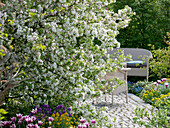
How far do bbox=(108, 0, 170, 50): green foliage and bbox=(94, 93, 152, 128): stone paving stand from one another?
5637mm

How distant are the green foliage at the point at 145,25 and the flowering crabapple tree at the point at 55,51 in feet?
30.0

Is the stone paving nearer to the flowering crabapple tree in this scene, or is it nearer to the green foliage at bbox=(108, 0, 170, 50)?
the flowering crabapple tree

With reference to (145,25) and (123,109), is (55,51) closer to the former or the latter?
(123,109)

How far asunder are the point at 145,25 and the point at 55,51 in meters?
10.4

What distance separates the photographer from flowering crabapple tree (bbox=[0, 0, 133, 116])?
369 cm

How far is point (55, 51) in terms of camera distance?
12.2ft

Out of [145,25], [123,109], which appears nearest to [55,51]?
[123,109]

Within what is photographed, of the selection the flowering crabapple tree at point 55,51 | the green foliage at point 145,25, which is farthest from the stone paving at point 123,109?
the green foliage at point 145,25

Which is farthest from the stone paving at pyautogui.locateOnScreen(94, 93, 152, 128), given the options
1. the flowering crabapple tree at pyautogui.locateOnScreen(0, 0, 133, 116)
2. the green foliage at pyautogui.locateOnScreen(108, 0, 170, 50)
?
the green foliage at pyautogui.locateOnScreen(108, 0, 170, 50)

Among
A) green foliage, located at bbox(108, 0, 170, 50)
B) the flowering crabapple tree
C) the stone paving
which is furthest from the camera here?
green foliage, located at bbox(108, 0, 170, 50)

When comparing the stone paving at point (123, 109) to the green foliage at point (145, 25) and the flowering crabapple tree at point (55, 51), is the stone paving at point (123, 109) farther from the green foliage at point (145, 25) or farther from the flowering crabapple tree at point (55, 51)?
the green foliage at point (145, 25)

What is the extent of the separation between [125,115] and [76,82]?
2418 mm

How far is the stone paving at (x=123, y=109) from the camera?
5.05 m

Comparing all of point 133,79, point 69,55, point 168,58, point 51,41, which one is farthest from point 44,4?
point 133,79
